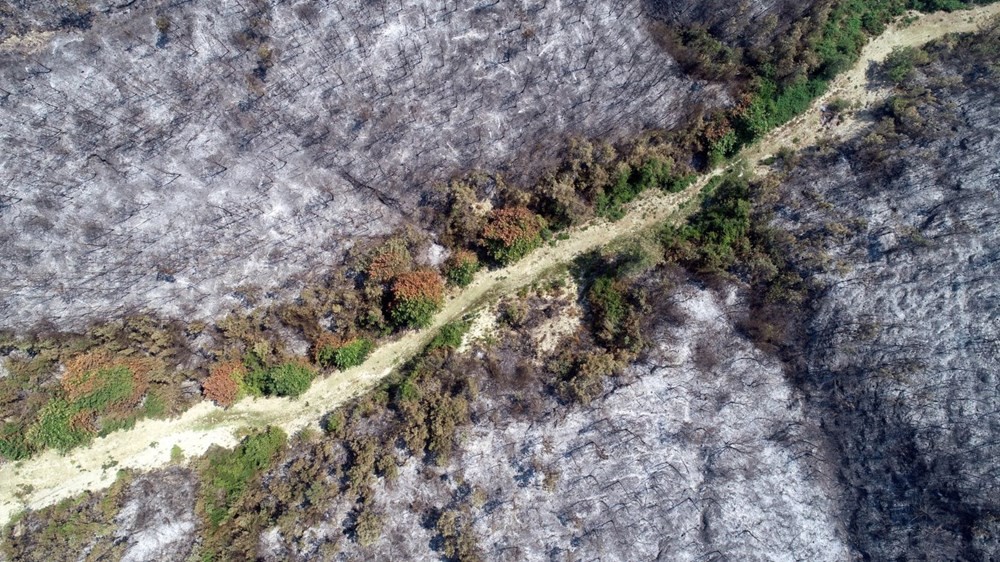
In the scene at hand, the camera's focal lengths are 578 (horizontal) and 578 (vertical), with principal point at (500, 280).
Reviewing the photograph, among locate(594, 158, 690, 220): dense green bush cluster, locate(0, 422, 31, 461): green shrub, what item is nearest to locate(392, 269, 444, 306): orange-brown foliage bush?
locate(594, 158, 690, 220): dense green bush cluster

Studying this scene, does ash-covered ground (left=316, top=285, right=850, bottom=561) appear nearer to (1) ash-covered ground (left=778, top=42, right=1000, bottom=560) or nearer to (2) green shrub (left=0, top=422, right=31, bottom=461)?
(1) ash-covered ground (left=778, top=42, right=1000, bottom=560)

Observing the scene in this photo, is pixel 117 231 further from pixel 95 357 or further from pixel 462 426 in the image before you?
pixel 462 426

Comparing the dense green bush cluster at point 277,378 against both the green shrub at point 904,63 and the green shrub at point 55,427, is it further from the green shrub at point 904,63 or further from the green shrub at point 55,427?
the green shrub at point 904,63

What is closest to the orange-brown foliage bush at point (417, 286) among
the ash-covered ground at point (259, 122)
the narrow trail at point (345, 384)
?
the narrow trail at point (345, 384)

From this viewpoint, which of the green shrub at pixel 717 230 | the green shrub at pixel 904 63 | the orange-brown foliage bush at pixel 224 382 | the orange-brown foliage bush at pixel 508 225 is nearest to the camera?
the green shrub at pixel 717 230

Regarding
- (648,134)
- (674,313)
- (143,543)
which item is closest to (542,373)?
(674,313)
